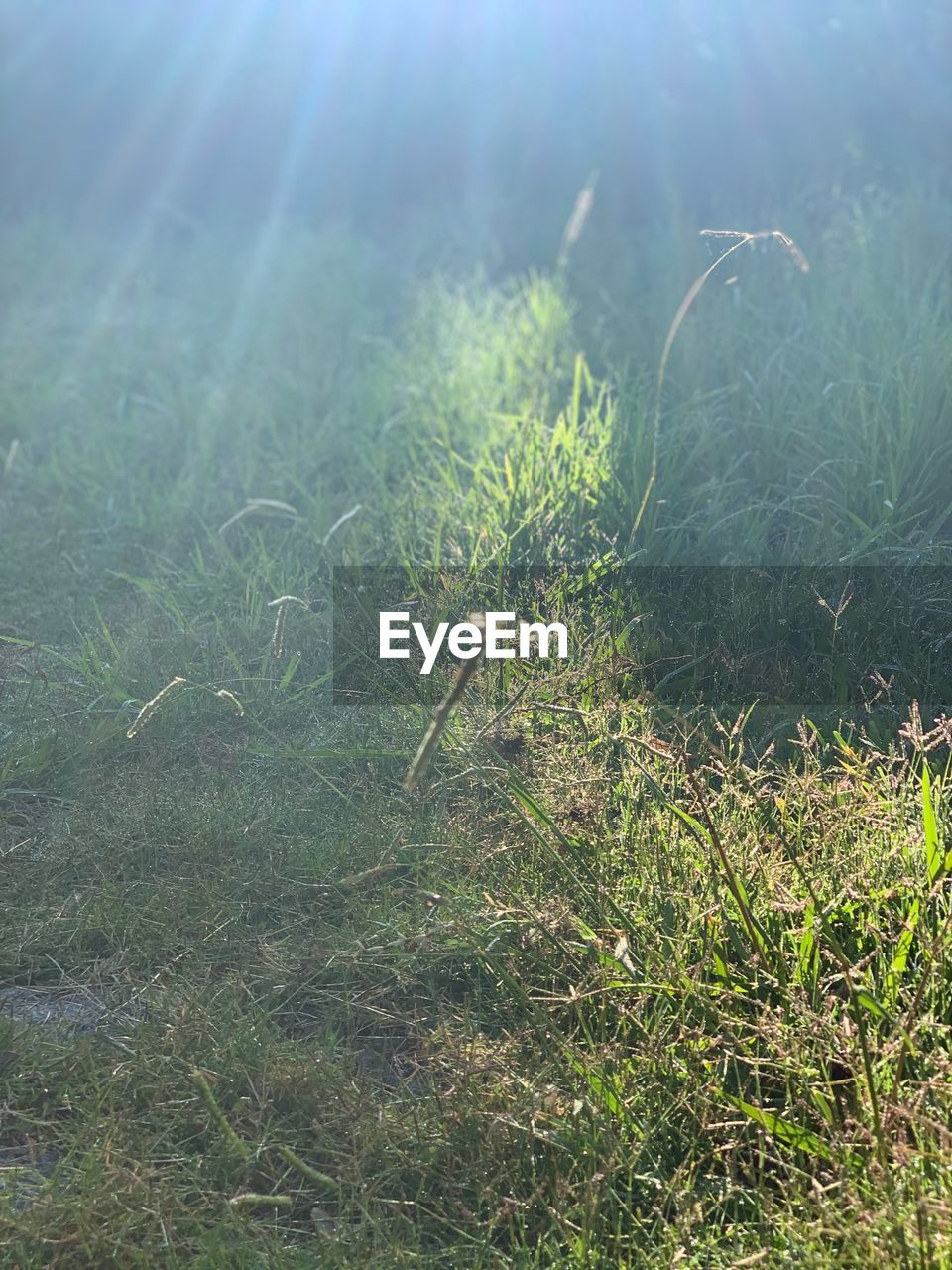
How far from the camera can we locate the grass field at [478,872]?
138 cm

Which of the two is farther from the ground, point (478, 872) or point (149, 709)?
point (149, 709)

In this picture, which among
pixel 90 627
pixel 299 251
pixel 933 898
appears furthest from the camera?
pixel 299 251

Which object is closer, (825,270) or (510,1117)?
(510,1117)

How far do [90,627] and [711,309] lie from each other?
2.32 m

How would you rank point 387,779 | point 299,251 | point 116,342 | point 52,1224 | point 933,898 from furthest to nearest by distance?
point 299,251 → point 116,342 → point 387,779 → point 933,898 → point 52,1224

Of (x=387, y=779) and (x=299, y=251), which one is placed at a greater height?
(x=299, y=251)

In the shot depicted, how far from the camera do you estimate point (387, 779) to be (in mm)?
2152

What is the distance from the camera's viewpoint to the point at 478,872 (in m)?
1.89

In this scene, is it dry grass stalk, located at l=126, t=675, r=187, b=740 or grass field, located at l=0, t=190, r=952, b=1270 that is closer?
grass field, located at l=0, t=190, r=952, b=1270

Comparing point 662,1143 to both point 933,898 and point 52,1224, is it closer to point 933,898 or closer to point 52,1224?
point 933,898

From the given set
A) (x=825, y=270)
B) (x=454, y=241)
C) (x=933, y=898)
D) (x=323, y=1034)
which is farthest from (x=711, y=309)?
(x=323, y=1034)

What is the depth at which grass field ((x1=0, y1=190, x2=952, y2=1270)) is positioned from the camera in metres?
1.38

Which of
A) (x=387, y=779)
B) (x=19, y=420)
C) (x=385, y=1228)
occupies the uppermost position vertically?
(x=19, y=420)

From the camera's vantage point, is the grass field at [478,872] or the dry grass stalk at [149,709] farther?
the dry grass stalk at [149,709]
